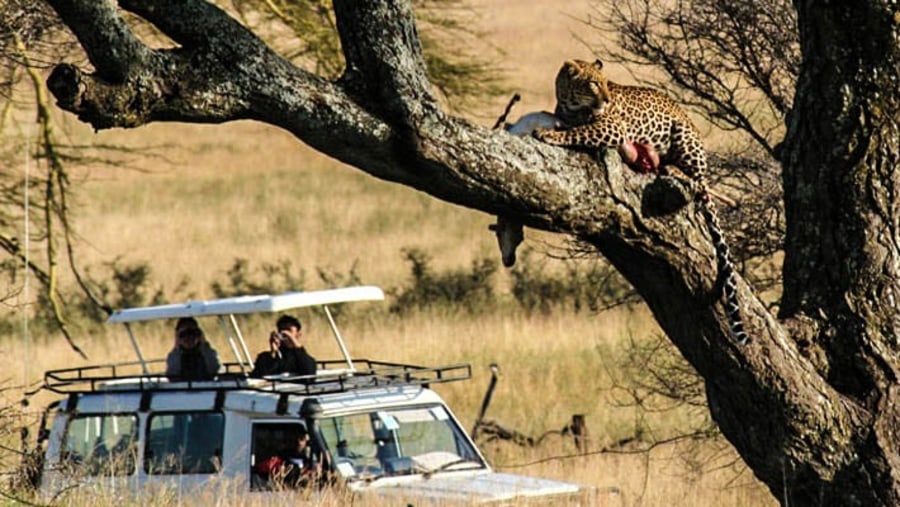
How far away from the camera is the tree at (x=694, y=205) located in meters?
8.12

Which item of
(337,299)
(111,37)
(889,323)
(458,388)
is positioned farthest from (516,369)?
(111,37)

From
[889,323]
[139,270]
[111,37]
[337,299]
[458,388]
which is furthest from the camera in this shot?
[139,270]

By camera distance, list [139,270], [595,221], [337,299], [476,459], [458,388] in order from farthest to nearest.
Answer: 1. [139,270]
2. [458,388]
3. [337,299]
4. [476,459]
5. [595,221]

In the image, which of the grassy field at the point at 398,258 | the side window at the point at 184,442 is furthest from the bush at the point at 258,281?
the side window at the point at 184,442

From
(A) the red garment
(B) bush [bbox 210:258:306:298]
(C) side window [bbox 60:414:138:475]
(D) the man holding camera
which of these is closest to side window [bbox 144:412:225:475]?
(C) side window [bbox 60:414:138:475]

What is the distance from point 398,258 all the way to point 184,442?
23.6 metres

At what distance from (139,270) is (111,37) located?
79.4 feet

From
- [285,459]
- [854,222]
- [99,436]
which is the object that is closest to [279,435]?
[285,459]

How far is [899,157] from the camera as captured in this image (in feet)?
30.3

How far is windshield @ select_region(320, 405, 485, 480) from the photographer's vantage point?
12.3 m

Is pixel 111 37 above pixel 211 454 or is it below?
above

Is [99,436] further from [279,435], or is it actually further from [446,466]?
[446,466]

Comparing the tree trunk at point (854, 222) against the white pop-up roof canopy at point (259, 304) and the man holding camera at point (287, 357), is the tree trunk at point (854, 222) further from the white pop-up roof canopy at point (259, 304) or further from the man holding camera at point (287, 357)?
the man holding camera at point (287, 357)

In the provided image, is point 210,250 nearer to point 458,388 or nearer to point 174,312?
point 458,388
